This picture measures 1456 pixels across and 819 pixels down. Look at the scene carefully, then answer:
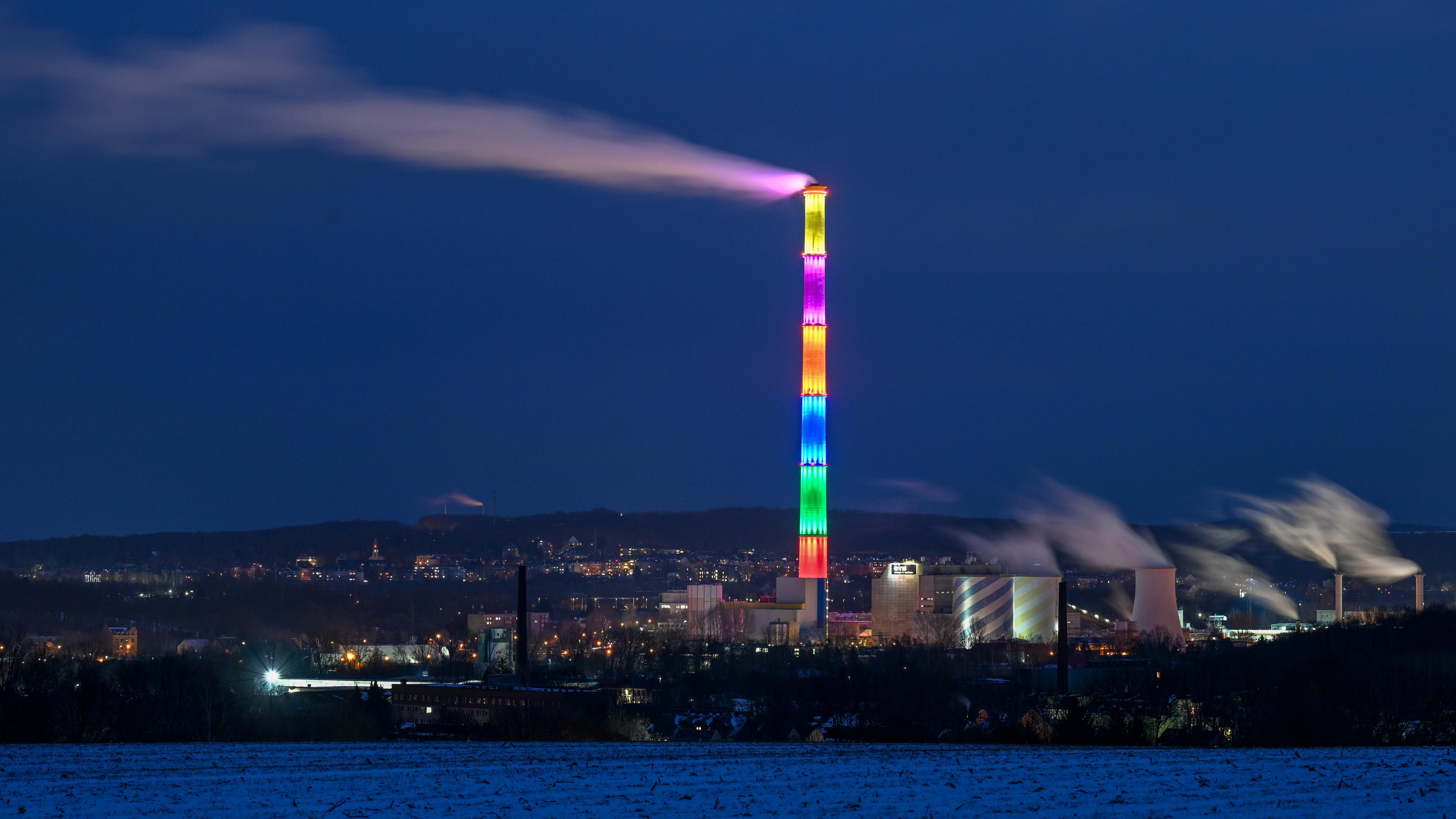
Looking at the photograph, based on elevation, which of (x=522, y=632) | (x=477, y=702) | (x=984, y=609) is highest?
(x=984, y=609)

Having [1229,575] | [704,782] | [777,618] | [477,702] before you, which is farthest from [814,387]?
[1229,575]

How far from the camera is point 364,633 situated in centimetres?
10112

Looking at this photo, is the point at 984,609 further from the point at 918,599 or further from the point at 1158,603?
the point at 1158,603

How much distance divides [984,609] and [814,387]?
1525cm

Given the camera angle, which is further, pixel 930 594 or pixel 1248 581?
pixel 1248 581

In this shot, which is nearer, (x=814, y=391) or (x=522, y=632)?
(x=522, y=632)

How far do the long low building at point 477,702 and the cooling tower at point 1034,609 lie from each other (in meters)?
37.1

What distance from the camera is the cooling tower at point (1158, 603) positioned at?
7588 centimetres

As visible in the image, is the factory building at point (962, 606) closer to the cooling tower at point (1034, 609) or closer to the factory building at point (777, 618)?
the cooling tower at point (1034, 609)

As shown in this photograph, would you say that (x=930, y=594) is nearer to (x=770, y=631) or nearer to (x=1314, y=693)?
(x=770, y=631)

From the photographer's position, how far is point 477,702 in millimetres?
45250

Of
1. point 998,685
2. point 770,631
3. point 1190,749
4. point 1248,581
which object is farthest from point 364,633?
point 1190,749

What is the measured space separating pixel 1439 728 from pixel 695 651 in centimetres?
4612

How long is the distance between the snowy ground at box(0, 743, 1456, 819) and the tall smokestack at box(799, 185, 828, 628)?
54.4 metres
